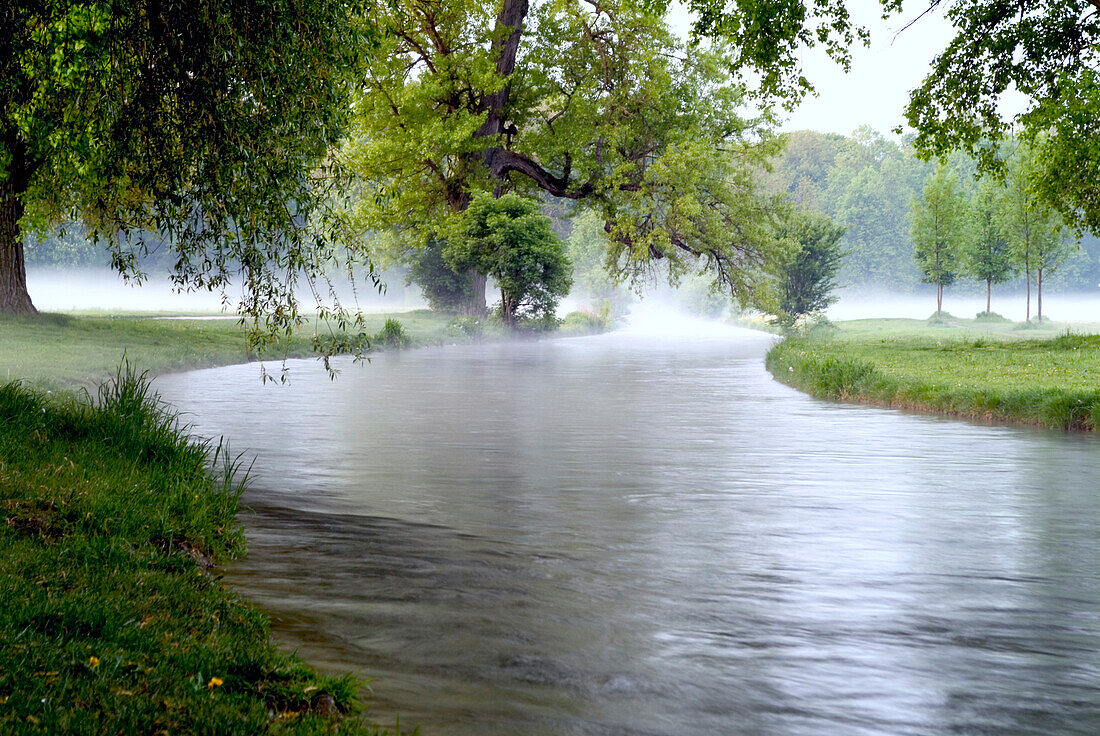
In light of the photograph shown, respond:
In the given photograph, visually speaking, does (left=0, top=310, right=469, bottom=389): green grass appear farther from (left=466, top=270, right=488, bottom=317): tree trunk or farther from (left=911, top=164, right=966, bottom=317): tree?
(left=911, top=164, right=966, bottom=317): tree

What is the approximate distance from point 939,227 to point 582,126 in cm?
2878

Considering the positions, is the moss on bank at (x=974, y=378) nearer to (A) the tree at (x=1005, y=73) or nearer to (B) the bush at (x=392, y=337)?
(A) the tree at (x=1005, y=73)

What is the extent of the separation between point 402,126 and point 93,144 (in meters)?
31.0

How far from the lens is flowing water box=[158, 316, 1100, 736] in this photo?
511 cm

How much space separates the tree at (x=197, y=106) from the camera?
8.31 metres

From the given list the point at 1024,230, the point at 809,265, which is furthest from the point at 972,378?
the point at 1024,230

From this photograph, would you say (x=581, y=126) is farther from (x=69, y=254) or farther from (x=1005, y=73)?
(x=69, y=254)

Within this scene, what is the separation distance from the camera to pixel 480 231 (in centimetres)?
4122

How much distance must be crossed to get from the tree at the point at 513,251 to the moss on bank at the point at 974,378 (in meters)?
14.7

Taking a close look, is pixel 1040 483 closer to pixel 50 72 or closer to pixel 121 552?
pixel 121 552

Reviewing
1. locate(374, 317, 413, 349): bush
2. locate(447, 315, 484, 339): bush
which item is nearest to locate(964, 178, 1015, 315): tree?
locate(447, 315, 484, 339): bush

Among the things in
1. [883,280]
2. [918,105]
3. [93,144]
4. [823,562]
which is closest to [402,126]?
[918,105]

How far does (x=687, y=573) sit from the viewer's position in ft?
24.8

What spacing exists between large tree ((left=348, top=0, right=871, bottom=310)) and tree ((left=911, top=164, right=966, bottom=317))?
20.1 m
